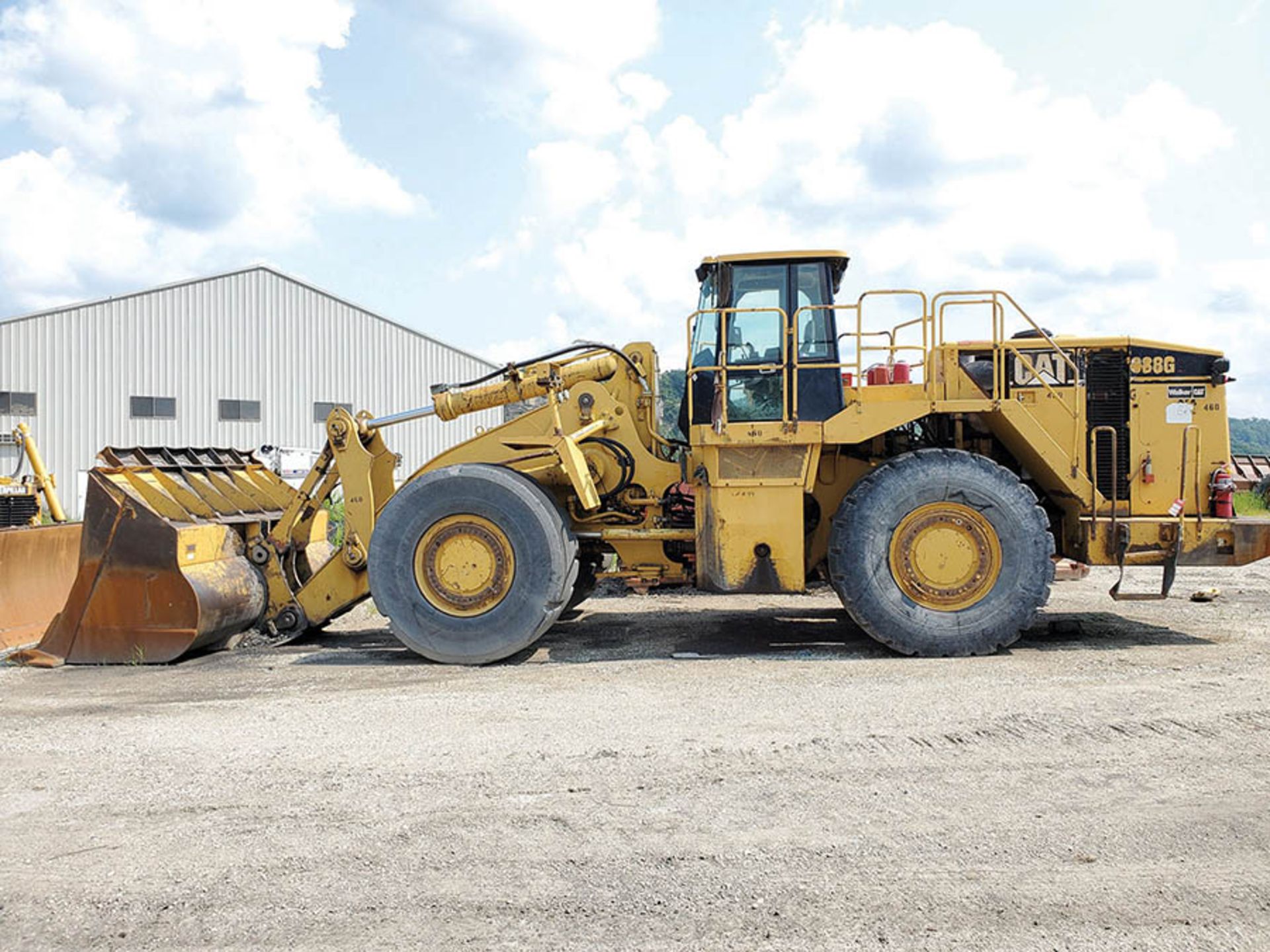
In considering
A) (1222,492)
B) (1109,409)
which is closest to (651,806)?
(1109,409)

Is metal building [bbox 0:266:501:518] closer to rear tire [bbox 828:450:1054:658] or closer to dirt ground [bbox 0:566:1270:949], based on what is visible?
rear tire [bbox 828:450:1054:658]

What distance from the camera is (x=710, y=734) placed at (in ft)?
18.0

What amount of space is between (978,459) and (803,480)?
130cm

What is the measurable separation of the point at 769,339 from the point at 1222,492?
3.64 metres

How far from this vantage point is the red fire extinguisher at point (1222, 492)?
8.06 meters

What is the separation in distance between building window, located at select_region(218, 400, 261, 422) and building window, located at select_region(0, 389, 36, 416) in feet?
15.0

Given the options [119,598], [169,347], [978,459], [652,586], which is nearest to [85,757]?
[119,598]

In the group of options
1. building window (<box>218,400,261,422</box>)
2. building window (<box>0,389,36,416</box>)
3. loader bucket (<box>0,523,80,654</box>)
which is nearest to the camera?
loader bucket (<box>0,523,80,654</box>)

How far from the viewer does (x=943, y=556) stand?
780 centimetres

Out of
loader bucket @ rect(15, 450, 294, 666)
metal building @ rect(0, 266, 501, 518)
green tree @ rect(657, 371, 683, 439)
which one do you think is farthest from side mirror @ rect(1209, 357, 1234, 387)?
metal building @ rect(0, 266, 501, 518)

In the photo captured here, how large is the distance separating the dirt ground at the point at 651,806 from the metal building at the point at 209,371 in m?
21.7

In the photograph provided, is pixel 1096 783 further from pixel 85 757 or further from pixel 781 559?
pixel 85 757

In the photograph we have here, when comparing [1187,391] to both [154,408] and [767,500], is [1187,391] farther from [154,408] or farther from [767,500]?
[154,408]

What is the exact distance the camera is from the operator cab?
8.16m
